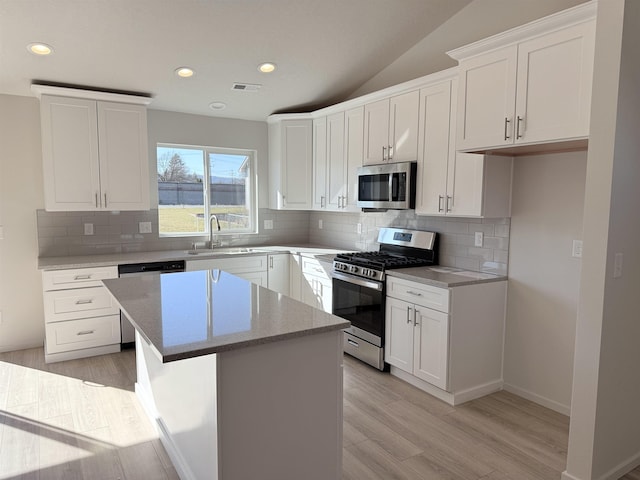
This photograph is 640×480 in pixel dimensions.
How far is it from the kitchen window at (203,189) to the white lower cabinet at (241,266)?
685 millimetres

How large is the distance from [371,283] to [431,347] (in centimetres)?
73

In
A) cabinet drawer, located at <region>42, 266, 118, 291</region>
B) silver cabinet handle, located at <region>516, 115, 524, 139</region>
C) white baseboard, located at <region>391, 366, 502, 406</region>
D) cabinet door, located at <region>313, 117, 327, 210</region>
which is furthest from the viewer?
cabinet door, located at <region>313, 117, 327, 210</region>

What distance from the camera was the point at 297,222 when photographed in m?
5.68

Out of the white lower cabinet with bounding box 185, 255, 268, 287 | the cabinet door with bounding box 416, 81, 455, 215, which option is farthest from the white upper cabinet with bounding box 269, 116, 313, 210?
the cabinet door with bounding box 416, 81, 455, 215

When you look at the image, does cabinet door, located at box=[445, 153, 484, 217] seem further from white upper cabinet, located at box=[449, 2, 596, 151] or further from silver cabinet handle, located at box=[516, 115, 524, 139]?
silver cabinet handle, located at box=[516, 115, 524, 139]

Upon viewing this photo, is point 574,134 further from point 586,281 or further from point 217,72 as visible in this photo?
point 217,72

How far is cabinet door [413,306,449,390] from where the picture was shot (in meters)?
3.12

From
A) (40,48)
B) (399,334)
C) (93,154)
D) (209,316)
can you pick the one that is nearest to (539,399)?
(399,334)

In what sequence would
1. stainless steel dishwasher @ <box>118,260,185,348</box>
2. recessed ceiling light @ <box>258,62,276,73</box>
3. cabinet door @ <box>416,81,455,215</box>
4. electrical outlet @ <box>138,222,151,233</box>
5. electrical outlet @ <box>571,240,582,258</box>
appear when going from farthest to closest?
1. electrical outlet @ <box>138,222,151,233</box>
2. stainless steel dishwasher @ <box>118,260,185,348</box>
3. recessed ceiling light @ <box>258,62,276,73</box>
4. cabinet door @ <box>416,81,455,215</box>
5. electrical outlet @ <box>571,240,582,258</box>

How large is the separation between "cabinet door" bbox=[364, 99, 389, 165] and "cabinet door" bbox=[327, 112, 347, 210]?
39cm

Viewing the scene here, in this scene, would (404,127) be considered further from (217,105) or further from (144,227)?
(144,227)

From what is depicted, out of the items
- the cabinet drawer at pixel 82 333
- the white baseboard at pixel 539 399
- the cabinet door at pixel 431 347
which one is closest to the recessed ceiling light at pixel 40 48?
the cabinet drawer at pixel 82 333

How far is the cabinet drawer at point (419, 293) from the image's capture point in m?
3.11

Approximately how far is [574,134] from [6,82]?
432 centimetres
